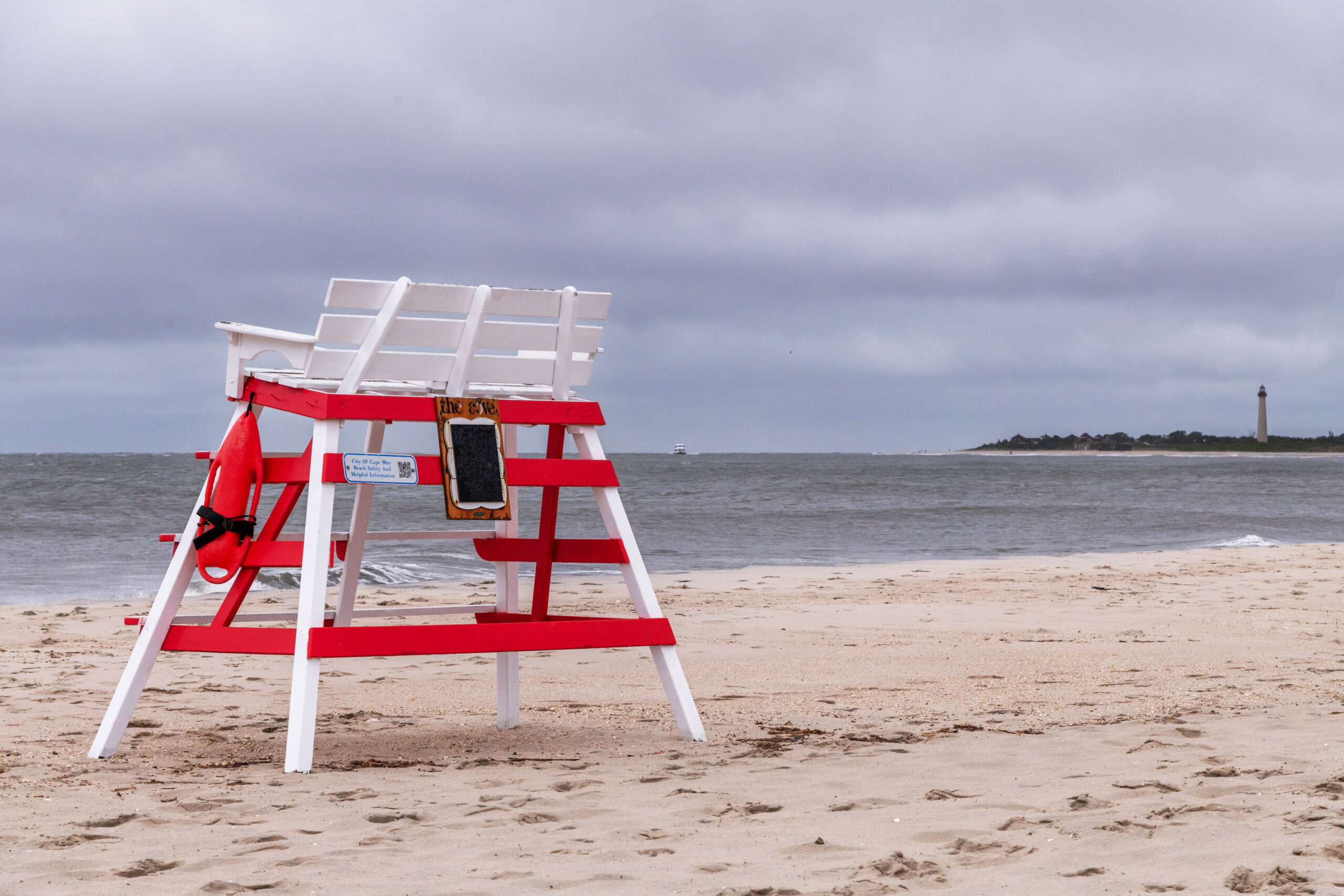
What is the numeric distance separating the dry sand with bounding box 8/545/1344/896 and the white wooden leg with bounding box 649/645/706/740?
0.13 metres

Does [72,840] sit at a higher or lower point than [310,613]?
lower

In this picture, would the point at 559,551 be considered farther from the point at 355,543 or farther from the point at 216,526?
the point at 216,526

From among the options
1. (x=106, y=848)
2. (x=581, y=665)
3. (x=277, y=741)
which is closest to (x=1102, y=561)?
(x=581, y=665)

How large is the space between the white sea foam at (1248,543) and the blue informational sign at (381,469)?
1778 cm

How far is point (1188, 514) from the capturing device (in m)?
28.6

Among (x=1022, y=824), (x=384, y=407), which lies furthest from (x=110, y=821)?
(x=1022, y=824)

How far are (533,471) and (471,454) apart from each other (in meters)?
0.28

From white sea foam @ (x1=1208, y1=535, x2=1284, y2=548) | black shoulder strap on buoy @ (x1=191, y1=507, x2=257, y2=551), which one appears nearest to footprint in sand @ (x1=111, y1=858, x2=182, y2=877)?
black shoulder strap on buoy @ (x1=191, y1=507, x2=257, y2=551)

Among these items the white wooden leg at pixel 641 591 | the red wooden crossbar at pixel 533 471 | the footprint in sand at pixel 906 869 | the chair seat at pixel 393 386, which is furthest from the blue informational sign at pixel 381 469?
the footprint in sand at pixel 906 869

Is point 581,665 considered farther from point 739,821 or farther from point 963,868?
point 963,868

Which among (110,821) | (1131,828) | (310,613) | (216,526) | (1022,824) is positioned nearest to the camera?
(1131,828)

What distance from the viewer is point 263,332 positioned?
174 inches

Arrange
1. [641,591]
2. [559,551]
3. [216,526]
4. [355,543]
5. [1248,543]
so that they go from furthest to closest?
[1248,543] → [355,543] → [559,551] → [641,591] → [216,526]

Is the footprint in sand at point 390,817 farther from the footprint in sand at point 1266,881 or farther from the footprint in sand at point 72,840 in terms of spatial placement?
the footprint in sand at point 1266,881
